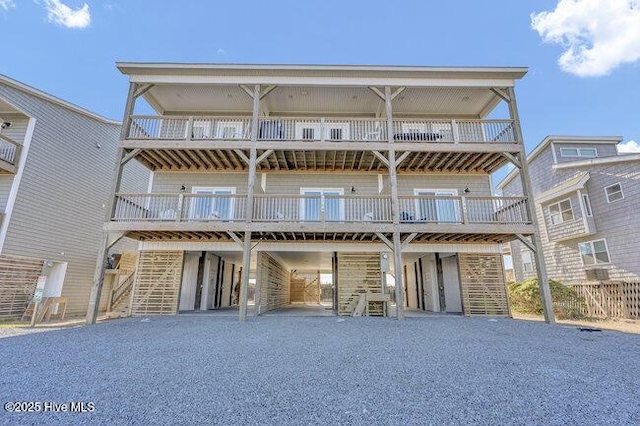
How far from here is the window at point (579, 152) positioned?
16.5 metres

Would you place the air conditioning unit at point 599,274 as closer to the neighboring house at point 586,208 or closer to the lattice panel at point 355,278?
the neighboring house at point 586,208

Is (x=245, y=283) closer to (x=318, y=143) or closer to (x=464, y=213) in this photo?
(x=318, y=143)

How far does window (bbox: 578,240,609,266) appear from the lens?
45.3 feet

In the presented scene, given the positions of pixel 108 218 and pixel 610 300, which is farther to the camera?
pixel 610 300

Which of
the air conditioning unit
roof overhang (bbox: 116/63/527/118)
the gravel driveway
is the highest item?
roof overhang (bbox: 116/63/527/118)

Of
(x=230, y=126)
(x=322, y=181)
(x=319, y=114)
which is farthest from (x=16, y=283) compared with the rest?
(x=319, y=114)

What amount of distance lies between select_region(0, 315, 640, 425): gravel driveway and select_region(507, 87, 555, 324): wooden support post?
2.60 metres

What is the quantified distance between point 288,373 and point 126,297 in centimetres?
1331

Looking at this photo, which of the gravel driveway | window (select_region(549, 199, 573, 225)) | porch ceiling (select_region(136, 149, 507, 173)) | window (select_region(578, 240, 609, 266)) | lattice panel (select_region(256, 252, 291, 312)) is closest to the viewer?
the gravel driveway

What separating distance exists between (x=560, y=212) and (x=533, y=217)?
7951 millimetres

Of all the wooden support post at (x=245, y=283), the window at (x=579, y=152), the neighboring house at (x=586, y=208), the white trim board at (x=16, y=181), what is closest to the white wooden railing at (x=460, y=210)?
the wooden support post at (x=245, y=283)

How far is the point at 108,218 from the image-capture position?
32.8 feet

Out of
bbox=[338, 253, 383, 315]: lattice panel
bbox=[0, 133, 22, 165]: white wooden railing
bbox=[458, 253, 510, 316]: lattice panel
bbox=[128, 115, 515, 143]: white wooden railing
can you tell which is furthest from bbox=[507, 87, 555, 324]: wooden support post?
bbox=[0, 133, 22, 165]: white wooden railing

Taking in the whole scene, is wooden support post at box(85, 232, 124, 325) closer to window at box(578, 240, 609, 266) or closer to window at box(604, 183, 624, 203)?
window at box(578, 240, 609, 266)
